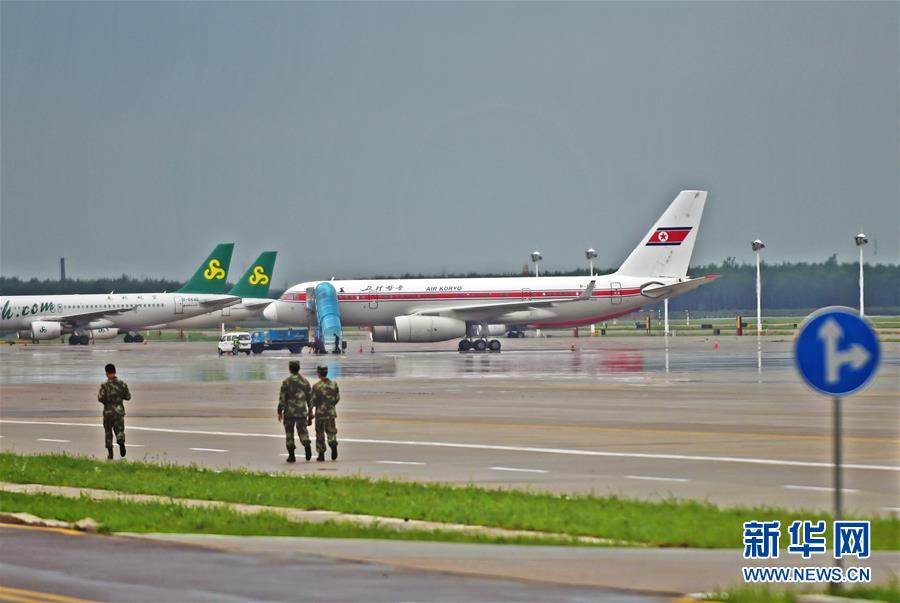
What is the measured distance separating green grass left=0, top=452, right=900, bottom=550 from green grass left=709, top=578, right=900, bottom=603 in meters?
2.62

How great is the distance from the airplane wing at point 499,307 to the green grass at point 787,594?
68100 mm

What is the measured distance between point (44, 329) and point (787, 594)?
3827 inches

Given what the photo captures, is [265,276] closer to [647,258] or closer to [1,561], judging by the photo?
[647,258]

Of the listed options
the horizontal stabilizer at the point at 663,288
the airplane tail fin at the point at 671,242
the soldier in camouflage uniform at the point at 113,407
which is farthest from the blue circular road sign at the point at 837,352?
the airplane tail fin at the point at 671,242

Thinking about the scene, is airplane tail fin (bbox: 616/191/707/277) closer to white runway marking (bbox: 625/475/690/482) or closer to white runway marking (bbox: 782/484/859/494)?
white runway marking (bbox: 625/475/690/482)

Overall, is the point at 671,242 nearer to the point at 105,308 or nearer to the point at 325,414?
the point at 105,308

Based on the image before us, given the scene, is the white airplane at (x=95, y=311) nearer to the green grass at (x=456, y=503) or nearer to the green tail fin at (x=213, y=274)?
the green tail fin at (x=213, y=274)

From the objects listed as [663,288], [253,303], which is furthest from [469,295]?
[253,303]

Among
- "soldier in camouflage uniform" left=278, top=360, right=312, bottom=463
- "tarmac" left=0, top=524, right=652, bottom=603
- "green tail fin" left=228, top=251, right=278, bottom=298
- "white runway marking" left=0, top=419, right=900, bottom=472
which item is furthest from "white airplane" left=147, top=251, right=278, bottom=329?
"tarmac" left=0, top=524, right=652, bottom=603

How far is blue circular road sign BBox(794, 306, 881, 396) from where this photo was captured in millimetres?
10602

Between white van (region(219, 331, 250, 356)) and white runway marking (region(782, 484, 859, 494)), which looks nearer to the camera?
white runway marking (region(782, 484, 859, 494))

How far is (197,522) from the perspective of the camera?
15.7 m

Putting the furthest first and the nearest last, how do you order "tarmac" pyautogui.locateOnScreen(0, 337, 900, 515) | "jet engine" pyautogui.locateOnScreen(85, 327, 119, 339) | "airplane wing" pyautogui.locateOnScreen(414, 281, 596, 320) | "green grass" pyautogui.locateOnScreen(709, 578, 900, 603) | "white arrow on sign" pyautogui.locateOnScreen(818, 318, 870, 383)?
"jet engine" pyautogui.locateOnScreen(85, 327, 119, 339) → "airplane wing" pyautogui.locateOnScreen(414, 281, 596, 320) → "tarmac" pyautogui.locateOnScreen(0, 337, 900, 515) → "white arrow on sign" pyautogui.locateOnScreen(818, 318, 870, 383) → "green grass" pyautogui.locateOnScreen(709, 578, 900, 603)

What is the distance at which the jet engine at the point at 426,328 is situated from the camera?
77.3 m
